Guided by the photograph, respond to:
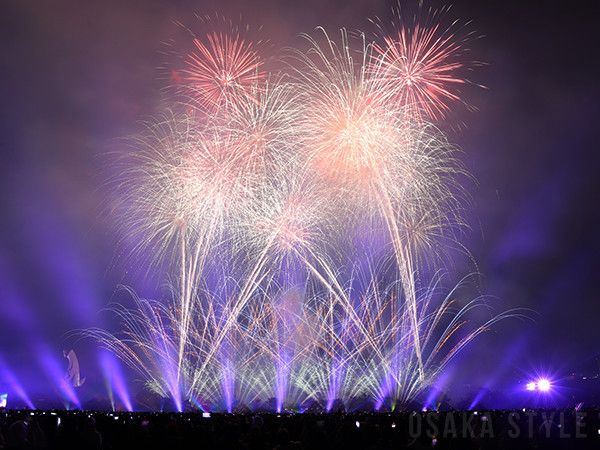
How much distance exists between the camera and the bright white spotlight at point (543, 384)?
203ft

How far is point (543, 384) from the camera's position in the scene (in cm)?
6269

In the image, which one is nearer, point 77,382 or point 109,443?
point 109,443

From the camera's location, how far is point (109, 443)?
17609 millimetres

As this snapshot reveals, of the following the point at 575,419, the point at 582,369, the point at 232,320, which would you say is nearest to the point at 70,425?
the point at 232,320

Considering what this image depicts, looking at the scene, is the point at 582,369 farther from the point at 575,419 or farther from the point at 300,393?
the point at 575,419

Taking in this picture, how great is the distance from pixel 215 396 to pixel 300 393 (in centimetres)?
540

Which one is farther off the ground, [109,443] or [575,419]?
[575,419]

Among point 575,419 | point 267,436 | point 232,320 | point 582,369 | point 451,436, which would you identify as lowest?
point 267,436

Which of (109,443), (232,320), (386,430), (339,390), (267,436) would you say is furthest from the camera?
(339,390)

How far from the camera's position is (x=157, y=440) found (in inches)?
640

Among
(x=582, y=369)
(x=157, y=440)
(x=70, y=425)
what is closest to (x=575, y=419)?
(x=157, y=440)

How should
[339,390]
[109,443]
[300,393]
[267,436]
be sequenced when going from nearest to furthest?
[267,436] → [109,443] → [339,390] → [300,393]

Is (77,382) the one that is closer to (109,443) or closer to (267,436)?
(109,443)

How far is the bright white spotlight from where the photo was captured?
61969 millimetres
